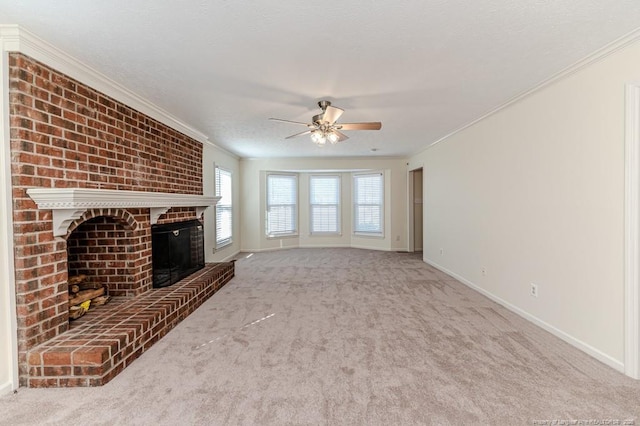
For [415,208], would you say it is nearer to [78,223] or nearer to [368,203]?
[368,203]

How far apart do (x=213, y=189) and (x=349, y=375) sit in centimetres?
435

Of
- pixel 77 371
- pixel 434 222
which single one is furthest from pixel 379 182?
pixel 77 371

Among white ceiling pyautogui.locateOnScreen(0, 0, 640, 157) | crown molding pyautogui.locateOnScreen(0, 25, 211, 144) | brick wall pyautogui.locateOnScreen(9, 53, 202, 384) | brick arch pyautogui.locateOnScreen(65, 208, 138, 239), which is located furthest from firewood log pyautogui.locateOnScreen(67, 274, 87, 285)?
white ceiling pyautogui.locateOnScreen(0, 0, 640, 157)

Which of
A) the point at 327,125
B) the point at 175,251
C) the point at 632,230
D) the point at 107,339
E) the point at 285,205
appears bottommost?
the point at 107,339

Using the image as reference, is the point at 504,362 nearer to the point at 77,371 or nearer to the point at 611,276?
the point at 611,276

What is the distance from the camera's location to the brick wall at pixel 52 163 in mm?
2016

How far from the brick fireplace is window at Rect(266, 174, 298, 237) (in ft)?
13.7

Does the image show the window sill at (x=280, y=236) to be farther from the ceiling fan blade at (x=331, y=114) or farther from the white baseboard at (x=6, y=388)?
the white baseboard at (x=6, y=388)

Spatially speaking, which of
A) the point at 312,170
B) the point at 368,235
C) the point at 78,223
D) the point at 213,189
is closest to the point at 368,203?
the point at 368,235

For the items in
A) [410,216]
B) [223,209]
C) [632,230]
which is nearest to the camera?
[632,230]

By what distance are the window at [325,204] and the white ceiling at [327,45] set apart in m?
4.71

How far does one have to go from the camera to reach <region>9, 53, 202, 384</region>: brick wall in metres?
2.02

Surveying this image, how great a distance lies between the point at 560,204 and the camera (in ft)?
8.95

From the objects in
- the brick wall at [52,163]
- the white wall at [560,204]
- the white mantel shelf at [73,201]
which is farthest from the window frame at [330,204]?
the white mantel shelf at [73,201]
